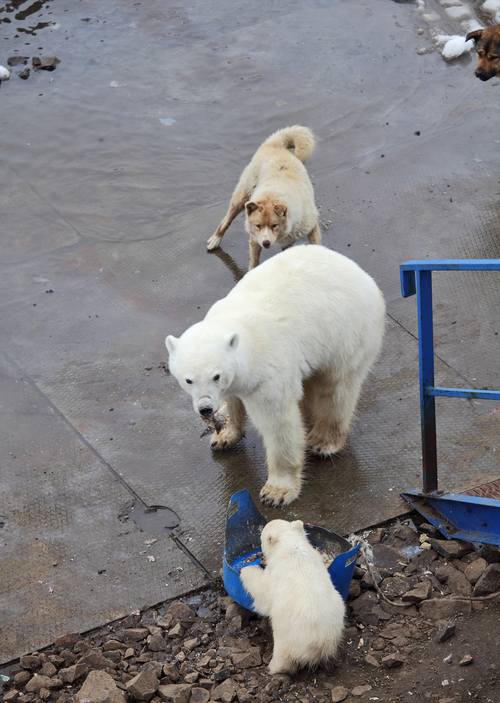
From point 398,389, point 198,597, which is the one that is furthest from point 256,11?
point 198,597

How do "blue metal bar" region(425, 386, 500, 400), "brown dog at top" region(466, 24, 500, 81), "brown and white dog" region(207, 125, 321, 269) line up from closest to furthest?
1. "blue metal bar" region(425, 386, 500, 400)
2. "brown and white dog" region(207, 125, 321, 269)
3. "brown dog at top" region(466, 24, 500, 81)

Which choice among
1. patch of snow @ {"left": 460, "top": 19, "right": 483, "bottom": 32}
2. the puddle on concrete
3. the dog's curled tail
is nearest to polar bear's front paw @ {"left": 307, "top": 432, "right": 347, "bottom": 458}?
the puddle on concrete

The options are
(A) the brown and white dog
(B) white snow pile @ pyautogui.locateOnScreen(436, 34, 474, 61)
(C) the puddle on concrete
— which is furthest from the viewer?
(B) white snow pile @ pyautogui.locateOnScreen(436, 34, 474, 61)

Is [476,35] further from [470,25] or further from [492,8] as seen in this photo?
[492,8]

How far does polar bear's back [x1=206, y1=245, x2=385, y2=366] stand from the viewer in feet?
18.2

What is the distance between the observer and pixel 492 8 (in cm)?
1141

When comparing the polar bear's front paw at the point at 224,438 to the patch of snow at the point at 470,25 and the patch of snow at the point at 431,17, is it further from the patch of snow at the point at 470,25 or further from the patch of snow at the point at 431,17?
the patch of snow at the point at 431,17

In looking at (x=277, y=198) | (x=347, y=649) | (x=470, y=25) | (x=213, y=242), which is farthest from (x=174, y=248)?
(x=470, y=25)

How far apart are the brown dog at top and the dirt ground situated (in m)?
5.25

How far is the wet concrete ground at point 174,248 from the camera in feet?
18.2

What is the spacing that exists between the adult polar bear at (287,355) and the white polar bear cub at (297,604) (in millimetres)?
875

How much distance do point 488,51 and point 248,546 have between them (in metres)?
5.64

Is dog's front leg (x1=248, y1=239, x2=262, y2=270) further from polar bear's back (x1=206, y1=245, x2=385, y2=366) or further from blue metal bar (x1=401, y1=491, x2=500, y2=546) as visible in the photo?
blue metal bar (x1=401, y1=491, x2=500, y2=546)

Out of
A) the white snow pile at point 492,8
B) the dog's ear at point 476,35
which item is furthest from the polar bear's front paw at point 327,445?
the white snow pile at point 492,8
